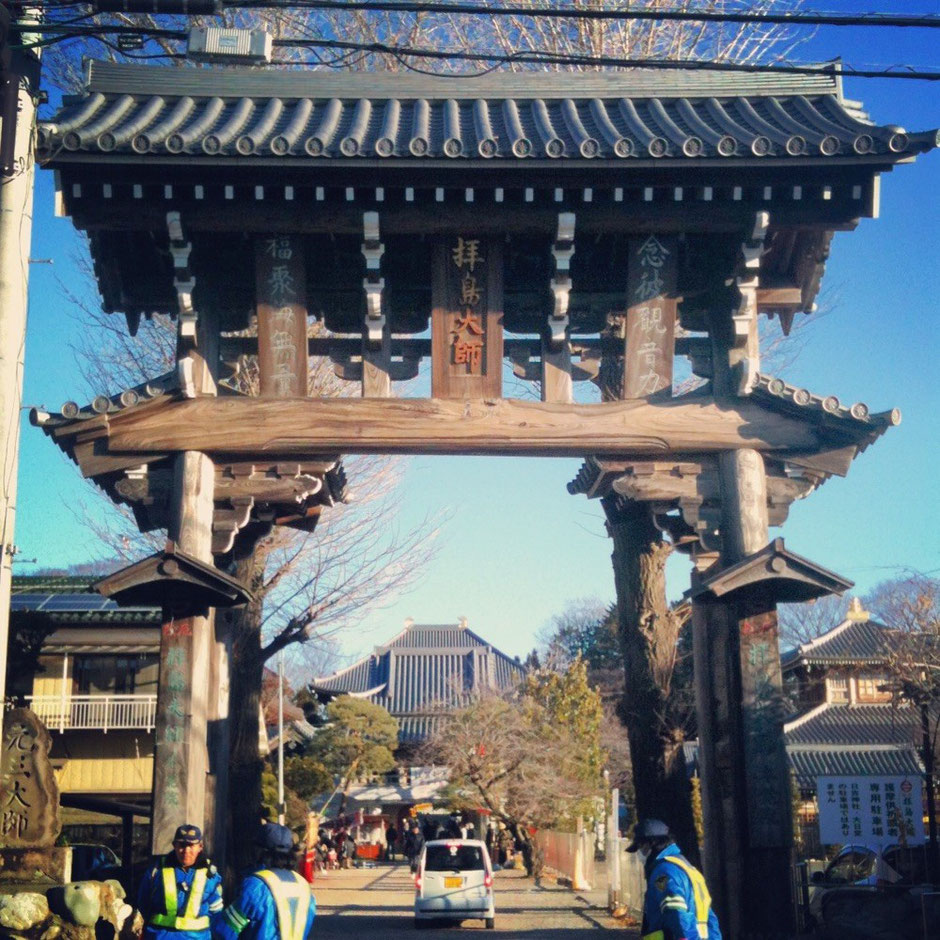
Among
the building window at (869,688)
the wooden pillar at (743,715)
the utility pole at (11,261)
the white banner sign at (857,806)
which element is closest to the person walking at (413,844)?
the white banner sign at (857,806)

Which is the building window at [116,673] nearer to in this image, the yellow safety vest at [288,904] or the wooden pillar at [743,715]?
the wooden pillar at [743,715]

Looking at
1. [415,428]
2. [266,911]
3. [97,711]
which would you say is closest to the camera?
[266,911]

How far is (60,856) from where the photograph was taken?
11750 mm

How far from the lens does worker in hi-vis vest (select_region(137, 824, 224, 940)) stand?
27.5 ft

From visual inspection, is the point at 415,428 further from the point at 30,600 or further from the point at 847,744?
the point at 847,744

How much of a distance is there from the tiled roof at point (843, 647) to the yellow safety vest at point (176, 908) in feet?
111

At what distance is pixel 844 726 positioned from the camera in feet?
132

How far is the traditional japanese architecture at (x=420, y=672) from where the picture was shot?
55781mm

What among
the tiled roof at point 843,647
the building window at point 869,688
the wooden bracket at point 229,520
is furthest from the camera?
the building window at point 869,688

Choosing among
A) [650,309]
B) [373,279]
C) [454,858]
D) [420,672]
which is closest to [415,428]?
[373,279]

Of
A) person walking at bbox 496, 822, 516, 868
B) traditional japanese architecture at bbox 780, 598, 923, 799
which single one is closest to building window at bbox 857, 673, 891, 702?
traditional japanese architecture at bbox 780, 598, 923, 799

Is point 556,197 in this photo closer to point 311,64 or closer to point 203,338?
point 203,338

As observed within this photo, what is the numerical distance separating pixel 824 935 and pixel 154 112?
11.0m

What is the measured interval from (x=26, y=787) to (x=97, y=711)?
1954 centimetres
